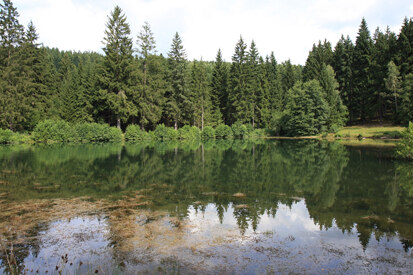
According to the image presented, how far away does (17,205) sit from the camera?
875 centimetres

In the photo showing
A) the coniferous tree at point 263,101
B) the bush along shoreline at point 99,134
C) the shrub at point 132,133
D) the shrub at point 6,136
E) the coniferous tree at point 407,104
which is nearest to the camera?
the shrub at point 6,136

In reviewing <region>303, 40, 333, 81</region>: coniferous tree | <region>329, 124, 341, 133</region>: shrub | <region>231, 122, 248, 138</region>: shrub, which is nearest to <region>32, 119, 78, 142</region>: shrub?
<region>231, 122, 248, 138</region>: shrub

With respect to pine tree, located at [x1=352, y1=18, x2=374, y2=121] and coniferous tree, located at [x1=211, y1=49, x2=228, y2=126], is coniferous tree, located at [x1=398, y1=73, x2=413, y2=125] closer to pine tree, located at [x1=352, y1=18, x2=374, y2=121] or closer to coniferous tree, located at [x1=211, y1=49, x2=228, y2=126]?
pine tree, located at [x1=352, y1=18, x2=374, y2=121]

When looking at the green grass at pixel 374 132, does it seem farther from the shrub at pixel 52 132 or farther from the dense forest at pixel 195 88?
the shrub at pixel 52 132

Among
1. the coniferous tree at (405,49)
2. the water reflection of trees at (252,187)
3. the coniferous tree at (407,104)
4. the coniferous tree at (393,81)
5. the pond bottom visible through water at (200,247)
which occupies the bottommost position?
the pond bottom visible through water at (200,247)

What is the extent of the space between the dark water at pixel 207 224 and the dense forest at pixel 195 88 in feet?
114

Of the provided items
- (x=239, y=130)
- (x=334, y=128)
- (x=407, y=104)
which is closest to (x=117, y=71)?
(x=239, y=130)

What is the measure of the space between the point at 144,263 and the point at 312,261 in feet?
9.45

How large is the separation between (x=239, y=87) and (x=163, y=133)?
20201mm

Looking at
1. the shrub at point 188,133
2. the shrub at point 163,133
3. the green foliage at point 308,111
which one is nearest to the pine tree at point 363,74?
the green foliage at point 308,111

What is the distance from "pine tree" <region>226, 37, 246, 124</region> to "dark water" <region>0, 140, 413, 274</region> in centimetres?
4593

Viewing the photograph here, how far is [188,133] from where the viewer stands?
51.0m

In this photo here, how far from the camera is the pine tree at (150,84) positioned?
48.5 m

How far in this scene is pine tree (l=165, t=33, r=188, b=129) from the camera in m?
53.2
